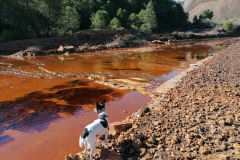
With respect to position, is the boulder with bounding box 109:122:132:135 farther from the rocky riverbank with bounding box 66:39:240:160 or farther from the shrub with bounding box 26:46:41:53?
the shrub with bounding box 26:46:41:53

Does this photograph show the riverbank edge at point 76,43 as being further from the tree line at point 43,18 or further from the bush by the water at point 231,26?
the bush by the water at point 231,26

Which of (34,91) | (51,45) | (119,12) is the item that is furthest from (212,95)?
(119,12)

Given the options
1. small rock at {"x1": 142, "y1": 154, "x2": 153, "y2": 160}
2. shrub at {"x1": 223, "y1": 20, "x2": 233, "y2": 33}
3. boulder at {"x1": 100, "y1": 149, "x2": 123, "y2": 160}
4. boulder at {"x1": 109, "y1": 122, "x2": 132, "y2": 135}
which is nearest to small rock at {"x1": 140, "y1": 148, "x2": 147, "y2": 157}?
small rock at {"x1": 142, "y1": 154, "x2": 153, "y2": 160}

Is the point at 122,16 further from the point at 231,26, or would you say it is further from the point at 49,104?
the point at 49,104

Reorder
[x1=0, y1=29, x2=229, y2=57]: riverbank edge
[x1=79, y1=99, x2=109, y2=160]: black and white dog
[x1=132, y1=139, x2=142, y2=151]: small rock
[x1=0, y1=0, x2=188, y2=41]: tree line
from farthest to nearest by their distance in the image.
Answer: [x1=0, y1=0, x2=188, y2=41]: tree line, [x1=0, y1=29, x2=229, y2=57]: riverbank edge, [x1=132, y1=139, x2=142, y2=151]: small rock, [x1=79, y1=99, x2=109, y2=160]: black and white dog

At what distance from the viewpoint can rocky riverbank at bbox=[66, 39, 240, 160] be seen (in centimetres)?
388

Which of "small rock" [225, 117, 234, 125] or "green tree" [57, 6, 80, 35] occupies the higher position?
"green tree" [57, 6, 80, 35]

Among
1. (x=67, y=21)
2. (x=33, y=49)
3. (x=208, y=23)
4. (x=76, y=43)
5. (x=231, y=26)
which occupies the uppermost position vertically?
(x=208, y=23)

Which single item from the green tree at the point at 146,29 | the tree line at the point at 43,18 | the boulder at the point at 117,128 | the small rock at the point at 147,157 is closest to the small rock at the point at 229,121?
the small rock at the point at 147,157

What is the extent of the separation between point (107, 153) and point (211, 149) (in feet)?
7.80

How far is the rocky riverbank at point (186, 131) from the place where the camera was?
388cm

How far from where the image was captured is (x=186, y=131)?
4.62m

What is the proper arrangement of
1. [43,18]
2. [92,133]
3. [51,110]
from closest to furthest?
[92,133], [51,110], [43,18]

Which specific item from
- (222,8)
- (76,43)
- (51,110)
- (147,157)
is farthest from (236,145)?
(222,8)
